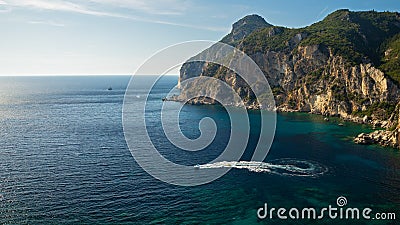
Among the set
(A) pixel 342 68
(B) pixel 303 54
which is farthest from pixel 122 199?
(B) pixel 303 54

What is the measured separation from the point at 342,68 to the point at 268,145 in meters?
63.0

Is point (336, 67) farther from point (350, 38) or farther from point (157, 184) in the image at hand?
point (157, 184)

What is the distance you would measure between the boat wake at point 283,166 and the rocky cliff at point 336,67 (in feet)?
82.6

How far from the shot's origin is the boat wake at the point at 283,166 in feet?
187

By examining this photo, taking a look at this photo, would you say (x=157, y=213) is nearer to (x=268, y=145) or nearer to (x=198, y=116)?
(x=268, y=145)

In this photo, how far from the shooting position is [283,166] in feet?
198

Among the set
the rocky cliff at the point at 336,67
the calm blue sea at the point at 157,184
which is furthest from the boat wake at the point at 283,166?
the rocky cliff at the point at 336,67

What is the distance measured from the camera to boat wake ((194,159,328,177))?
187 ft

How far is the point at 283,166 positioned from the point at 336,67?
8097 centimetres

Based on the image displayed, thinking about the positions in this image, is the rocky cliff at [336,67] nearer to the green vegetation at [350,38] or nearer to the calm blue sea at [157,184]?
the green vegetation at [350,38]

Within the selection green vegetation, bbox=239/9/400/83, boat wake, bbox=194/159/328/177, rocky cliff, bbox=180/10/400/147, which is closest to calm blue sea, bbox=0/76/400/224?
boat wake, bbox=194/159/328/177

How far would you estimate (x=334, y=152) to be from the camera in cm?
7150

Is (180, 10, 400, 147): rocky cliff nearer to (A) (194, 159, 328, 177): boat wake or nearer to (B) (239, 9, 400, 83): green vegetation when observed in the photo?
(B) (239, 9, 400, 83): green vegetation

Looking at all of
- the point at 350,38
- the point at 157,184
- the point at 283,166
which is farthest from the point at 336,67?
the point at 157,184
